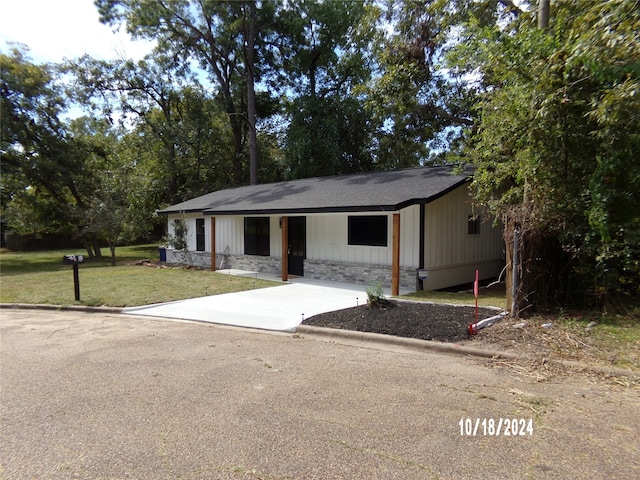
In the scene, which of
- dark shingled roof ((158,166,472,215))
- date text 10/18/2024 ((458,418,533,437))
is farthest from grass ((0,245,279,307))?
date text 10/18/2024 ((458,418,533,437))

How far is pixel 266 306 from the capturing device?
916cm

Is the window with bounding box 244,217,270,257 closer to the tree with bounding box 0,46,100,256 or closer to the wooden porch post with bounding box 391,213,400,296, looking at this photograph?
the wooden porch post with bounding box 391,213,400,296

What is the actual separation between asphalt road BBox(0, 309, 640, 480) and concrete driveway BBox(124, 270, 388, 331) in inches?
73.7

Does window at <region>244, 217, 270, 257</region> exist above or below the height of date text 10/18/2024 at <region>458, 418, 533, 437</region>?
above

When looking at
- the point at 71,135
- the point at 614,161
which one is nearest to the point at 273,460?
the point at 614,161

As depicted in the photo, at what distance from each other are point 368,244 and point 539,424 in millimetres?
8672

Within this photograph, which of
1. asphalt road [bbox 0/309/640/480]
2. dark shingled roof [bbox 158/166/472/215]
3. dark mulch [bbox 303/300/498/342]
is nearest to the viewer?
asphalt road [bbox 0/309/640/480]

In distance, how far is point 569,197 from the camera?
22.2 ft

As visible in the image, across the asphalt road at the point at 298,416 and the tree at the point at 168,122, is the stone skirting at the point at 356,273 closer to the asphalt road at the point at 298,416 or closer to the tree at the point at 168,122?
the asphalt road at the point at 298,416

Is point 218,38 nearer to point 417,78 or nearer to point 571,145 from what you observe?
point 417,78

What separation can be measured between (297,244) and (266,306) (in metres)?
5.41

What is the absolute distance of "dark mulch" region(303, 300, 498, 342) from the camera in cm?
629

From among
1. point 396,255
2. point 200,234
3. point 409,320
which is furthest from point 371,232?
point 200,234

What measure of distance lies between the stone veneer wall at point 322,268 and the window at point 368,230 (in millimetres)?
709
